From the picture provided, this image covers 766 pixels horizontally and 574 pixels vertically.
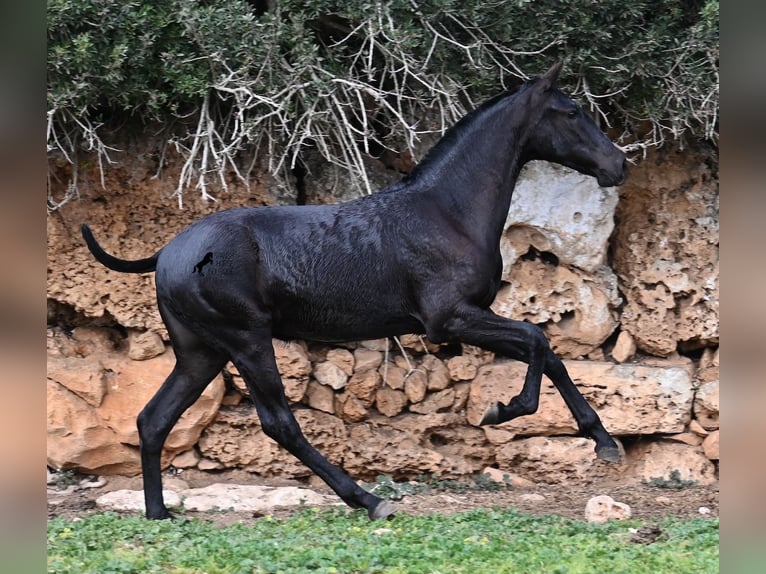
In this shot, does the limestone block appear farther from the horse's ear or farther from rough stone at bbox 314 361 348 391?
the horse's ear

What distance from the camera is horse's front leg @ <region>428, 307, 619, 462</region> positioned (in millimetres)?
5223

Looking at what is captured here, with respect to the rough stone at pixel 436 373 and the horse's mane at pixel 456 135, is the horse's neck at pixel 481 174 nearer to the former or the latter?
the horse's mane at pixel 456 135

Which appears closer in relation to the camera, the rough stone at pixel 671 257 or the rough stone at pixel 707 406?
the rough stone at pixel 707 406

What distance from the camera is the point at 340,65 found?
7.27m

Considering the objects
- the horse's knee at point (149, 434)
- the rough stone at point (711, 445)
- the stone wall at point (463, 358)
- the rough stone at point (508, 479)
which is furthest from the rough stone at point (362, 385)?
the rough stone at point (711, 445)

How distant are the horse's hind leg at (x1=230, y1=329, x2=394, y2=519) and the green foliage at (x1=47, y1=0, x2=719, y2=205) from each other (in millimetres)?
1827

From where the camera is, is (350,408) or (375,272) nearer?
(375,272)

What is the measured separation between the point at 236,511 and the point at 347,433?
1564mm

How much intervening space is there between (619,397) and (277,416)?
3.24m

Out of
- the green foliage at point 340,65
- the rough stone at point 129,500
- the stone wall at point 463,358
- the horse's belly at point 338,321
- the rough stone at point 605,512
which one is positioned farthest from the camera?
the stone wall at point 463,358

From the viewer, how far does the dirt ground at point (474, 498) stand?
6168 millimetres

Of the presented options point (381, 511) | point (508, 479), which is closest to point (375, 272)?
point (381, 511)

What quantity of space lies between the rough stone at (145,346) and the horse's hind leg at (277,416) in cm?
219

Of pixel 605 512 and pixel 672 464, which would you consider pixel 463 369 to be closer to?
pixel 672 464
